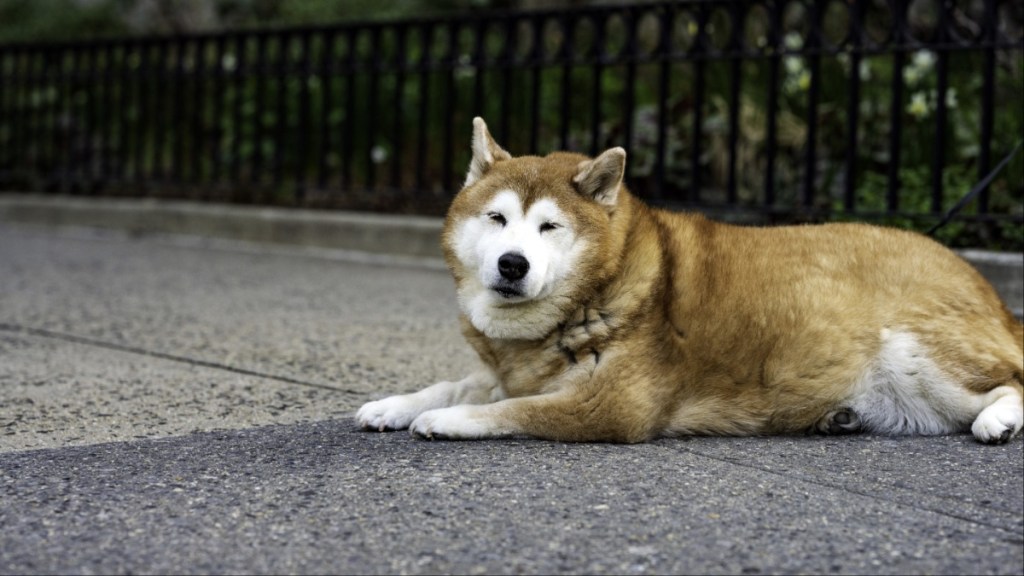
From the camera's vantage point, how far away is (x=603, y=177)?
3.65 metres

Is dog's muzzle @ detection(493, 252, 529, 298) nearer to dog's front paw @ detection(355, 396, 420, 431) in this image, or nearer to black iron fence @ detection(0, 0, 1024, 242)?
dog's front paw @ detection(355, 396, 420, 431)

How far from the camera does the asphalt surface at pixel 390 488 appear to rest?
2.59 metres

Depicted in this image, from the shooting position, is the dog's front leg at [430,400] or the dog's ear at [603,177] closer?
the dog's ear at [603,177]

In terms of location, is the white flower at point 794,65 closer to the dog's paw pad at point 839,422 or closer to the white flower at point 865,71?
the white flower at point 865,71

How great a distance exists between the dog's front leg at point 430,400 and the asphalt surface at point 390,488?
8cm

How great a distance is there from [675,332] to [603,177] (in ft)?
1.62

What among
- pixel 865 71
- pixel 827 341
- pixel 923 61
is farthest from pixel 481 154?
pixel 865 71

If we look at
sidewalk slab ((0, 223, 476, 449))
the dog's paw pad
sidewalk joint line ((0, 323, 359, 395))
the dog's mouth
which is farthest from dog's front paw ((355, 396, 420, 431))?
the dog's paw pad

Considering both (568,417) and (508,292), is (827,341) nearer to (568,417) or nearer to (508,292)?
(568,417)

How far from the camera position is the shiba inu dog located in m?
3.54

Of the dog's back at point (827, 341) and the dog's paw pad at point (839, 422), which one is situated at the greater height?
the dog's back at point (827, 341)

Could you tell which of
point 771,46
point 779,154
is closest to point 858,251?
point 771,46

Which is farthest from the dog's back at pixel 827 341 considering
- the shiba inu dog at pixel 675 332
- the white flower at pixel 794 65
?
the white flower at pixel 794 65

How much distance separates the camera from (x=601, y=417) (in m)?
3.51
